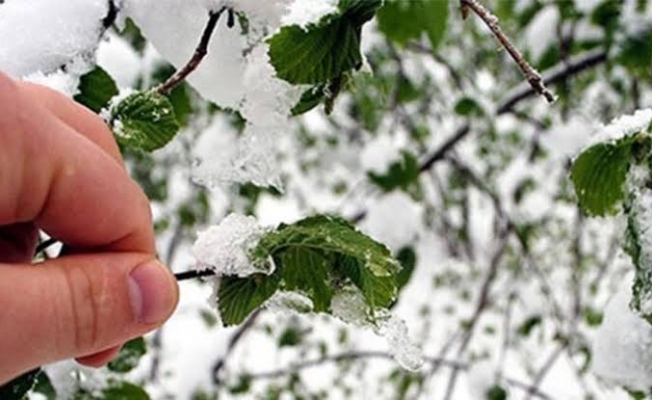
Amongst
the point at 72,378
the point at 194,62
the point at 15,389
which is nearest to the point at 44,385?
the point at 72,378

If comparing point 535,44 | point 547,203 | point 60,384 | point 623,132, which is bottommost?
point 60,384

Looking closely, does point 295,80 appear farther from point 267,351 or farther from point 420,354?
point 267,351

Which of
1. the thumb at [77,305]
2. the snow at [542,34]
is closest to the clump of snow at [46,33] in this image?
the thumb at [77,305]

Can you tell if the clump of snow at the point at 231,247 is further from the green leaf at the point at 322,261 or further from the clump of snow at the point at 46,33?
the clump of snow at the point at 46,33

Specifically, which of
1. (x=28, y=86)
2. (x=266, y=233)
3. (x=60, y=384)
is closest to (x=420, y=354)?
(x=266, y=233)

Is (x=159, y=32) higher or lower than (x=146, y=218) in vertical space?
higher

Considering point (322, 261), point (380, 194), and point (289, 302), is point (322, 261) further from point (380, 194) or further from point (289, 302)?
point (380, 194)
